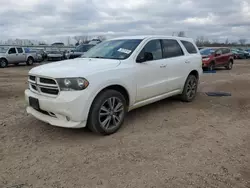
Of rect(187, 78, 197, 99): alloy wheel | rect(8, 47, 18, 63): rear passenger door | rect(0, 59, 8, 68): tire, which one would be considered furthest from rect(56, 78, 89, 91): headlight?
rect(8, 47, 18, 63): rear passenger door

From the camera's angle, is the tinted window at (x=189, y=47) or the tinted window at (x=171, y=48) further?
the tinted window at (x=189, y=47)

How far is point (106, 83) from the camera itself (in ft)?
12.4

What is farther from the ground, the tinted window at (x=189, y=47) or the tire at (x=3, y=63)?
the tinted window at (x=189, y=47)

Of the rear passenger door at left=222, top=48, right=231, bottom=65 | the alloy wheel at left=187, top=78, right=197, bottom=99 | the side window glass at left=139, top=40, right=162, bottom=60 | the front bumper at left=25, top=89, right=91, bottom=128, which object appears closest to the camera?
the front bumper at left=25, top=89, right=91, bottom=128

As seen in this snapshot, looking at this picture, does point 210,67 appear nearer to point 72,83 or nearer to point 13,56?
point 72,83

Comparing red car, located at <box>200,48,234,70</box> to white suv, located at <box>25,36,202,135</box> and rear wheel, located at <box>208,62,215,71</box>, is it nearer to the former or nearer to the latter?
rear wheel, located at <box>208,62,215,71</box>

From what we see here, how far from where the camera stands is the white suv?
3.51 m

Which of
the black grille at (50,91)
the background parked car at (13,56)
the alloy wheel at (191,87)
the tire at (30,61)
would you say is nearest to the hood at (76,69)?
the black grille at (50,91)

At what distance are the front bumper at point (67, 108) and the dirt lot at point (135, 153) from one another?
1.22ft

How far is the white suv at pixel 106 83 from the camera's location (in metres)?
3.51

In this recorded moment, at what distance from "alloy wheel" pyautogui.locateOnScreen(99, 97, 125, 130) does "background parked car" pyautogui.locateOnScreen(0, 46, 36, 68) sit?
1698cm

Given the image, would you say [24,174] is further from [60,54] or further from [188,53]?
[60,54]

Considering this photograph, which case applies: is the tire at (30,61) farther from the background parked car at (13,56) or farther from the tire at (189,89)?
the tire at (189,89)

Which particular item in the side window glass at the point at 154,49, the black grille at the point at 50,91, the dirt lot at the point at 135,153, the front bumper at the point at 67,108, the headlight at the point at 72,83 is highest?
the side window glass at the point at 154,49
